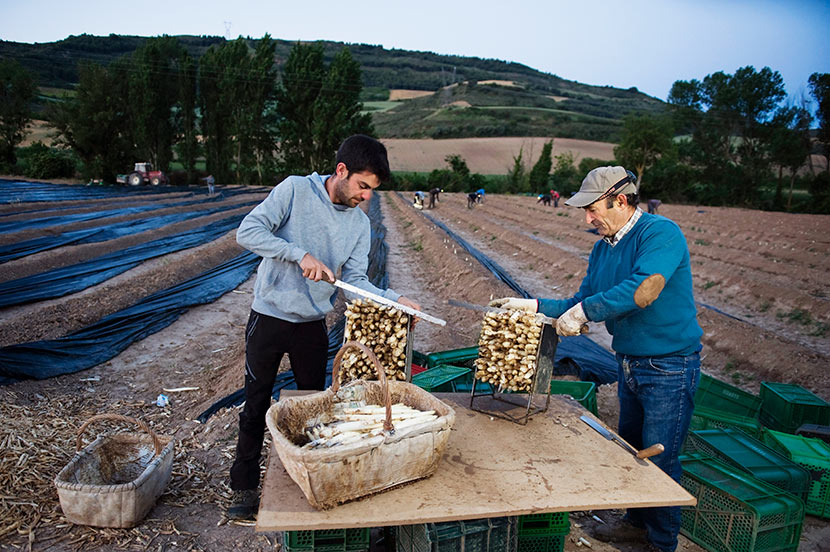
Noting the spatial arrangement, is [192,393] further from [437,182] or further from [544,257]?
[437,182]

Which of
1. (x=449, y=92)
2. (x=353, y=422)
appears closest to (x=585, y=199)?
(x=353, y=422)

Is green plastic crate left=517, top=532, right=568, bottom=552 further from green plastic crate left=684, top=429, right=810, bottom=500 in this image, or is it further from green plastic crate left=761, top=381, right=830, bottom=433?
green plastic crate left=761, top=381, right=830, bottom=433

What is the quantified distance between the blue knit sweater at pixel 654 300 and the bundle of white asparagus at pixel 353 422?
1202 mm

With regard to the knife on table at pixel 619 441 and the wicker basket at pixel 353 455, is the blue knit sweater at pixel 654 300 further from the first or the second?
the wicker basket at pixel 353 455

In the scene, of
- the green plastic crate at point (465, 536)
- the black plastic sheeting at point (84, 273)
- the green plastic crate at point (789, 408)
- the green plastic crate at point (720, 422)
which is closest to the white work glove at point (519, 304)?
the green plastic crate at point (465, 536)

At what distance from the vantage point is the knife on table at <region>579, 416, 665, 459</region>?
2852mm

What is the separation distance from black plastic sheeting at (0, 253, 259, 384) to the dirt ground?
18 centimetres

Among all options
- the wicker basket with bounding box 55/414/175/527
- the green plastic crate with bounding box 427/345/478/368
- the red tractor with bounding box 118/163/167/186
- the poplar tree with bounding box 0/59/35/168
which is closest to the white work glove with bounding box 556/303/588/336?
the green plastic crate with bounding box 427/345/478/368

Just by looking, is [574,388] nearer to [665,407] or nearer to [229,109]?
[665,407]

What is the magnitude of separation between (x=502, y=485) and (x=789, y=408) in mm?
4215

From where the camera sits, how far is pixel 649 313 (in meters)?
3.29

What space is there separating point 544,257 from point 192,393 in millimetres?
11493

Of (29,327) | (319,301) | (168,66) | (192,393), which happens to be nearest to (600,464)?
(319,301)

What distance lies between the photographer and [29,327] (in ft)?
24.7
